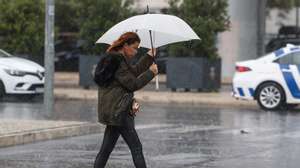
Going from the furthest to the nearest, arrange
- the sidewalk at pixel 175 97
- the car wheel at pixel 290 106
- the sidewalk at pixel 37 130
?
the sidewalk at pixel 175 97 < the car wheel at pixel 290 106 < the sidewalk at pixel 37 130

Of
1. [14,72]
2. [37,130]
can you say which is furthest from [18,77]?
[37,130]

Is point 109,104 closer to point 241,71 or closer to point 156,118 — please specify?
point 156,118

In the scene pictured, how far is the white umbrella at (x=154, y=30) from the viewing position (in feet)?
29.4

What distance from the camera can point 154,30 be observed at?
888 cm

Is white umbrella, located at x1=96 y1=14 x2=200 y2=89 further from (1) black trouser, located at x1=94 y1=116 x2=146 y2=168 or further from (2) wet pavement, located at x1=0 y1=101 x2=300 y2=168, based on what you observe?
(2) wet pavement, located at x1=0 y1=101 x2=300 y2=168

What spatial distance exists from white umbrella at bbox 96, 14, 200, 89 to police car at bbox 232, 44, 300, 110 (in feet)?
35.6

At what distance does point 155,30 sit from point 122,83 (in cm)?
65

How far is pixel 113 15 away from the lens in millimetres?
25391

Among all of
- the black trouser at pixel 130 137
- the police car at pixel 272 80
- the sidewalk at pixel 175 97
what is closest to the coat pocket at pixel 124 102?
the black trouser at pixel 130 137

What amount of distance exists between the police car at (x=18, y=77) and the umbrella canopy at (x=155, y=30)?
12.1 m

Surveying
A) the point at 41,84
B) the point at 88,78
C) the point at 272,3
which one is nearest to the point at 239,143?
the point at 41,84

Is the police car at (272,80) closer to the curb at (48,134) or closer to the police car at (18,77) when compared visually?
the police car at (18,77)

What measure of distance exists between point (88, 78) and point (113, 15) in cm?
203

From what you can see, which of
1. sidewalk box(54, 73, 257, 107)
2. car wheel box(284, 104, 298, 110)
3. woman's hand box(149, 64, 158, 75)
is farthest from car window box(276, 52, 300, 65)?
woman's hand box(149, 64, 158, 75)
